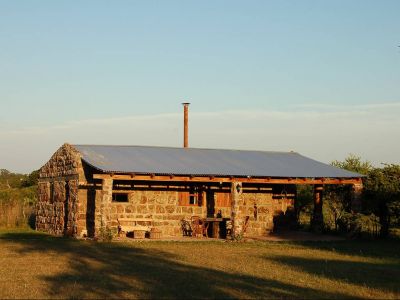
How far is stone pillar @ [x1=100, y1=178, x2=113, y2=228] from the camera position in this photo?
1027 inches

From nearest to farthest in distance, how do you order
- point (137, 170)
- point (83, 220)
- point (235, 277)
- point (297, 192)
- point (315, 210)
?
1. point (235, 277)
2. point (137, 170)
3. point (83, 220)
4. point (315, 210)
5. point (297, 192)

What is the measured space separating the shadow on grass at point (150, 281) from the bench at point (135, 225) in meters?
6.62

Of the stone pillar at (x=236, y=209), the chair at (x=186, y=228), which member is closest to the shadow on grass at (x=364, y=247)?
the stone pillar at (x=236, y=209)

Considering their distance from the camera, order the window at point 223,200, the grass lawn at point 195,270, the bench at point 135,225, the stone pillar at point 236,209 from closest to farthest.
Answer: the grass lawn at point 195,270, the bench at point 135,225, the stone pillar at point 236,209, the window at point 223,200

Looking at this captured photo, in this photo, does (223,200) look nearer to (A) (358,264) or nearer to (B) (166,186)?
(B) (166,186)

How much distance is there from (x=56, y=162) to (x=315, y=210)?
41.1 feet

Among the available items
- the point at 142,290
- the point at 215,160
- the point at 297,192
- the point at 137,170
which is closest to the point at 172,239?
the point at 137,170

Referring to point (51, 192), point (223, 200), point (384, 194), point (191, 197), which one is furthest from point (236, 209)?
point (51, 192)

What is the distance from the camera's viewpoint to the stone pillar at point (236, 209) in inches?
1097

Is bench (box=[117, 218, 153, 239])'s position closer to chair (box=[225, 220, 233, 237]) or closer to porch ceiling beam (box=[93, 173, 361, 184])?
porch ceiling beam (box=[93, 173, 361, 184])

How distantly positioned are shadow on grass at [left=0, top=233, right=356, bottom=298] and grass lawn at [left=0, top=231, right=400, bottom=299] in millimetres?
19

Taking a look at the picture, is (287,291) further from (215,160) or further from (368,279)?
(215,160)

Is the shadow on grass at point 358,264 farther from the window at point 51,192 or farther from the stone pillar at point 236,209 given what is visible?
the window at point 51,192

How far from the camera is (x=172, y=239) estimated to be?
1065 inches
